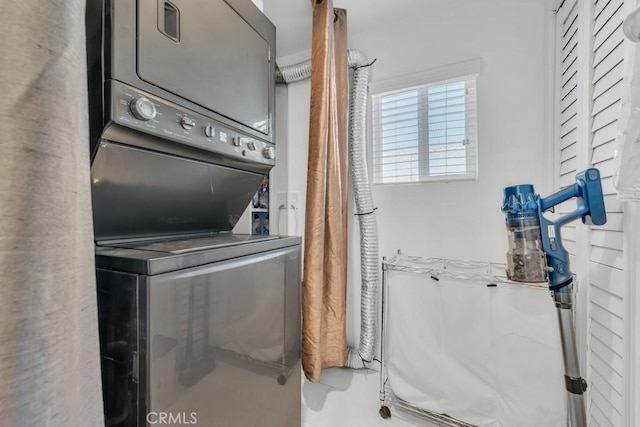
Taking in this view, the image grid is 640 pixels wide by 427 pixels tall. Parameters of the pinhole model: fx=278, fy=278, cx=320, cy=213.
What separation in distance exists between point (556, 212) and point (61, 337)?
6.65 ft

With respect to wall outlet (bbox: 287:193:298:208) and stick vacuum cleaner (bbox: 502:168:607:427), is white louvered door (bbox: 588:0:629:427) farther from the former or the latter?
wall outlet (bbox: 287:193:298:208)

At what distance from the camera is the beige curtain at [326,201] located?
166cm

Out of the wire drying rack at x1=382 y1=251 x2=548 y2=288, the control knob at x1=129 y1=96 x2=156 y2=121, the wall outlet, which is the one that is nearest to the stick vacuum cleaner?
the wire drying rack at x1=382 y1=251 x2=548 y2=288

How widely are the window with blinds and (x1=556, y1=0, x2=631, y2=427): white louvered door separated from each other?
0.53 meters

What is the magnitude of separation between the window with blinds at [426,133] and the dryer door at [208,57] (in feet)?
3.42

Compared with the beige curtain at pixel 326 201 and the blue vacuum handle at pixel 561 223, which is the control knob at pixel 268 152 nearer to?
the beige curtain at pixel 326 201

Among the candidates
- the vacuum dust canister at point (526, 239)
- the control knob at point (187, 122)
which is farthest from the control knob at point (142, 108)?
the vacuum dust canister at point (526, 239)

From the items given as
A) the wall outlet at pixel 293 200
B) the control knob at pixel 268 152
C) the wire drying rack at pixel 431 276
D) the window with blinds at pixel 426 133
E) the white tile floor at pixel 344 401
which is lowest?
the white tile floor at pixel 344 401

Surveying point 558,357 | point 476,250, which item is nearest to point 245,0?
point 476,250

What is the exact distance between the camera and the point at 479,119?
1.79 metres

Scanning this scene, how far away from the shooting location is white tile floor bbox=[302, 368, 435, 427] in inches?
63.4

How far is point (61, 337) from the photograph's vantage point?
0.44 metres

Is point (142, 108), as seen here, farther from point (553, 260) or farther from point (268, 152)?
point (553, 260)

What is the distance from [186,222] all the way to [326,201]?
0.88 metres
